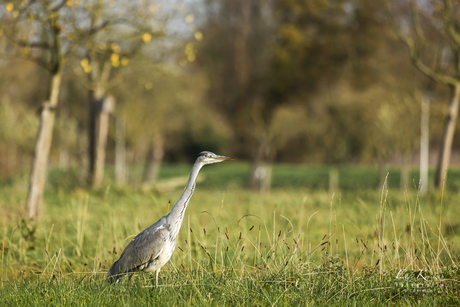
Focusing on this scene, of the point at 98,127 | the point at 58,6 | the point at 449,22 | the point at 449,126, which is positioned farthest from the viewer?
the point at 98,127

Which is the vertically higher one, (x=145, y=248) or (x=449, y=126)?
(x=145, y=248)

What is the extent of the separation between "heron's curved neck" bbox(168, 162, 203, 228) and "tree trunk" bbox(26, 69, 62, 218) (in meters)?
5.00

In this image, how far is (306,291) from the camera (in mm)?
3498

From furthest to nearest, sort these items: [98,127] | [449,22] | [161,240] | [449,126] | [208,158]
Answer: [98,127], [449,126], [449,22], [161,240], [208,158]

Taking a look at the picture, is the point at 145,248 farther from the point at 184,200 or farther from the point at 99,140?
the point at 99,140

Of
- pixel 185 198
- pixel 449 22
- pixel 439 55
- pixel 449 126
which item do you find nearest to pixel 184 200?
pixel 185 198

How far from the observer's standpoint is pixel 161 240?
137 inches

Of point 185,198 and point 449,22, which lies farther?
point 449,22

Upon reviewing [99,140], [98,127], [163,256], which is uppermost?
[163,256]

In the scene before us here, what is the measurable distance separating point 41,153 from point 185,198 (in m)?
5.35

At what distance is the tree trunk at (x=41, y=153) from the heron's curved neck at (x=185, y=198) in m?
5.00

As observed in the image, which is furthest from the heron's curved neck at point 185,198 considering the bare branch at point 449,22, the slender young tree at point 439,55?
the bare branch at point 449,22

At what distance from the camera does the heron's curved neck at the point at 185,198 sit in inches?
132

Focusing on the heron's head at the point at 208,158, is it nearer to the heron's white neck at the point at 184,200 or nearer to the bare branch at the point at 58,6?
the heron's white neck at the point at 184,200
